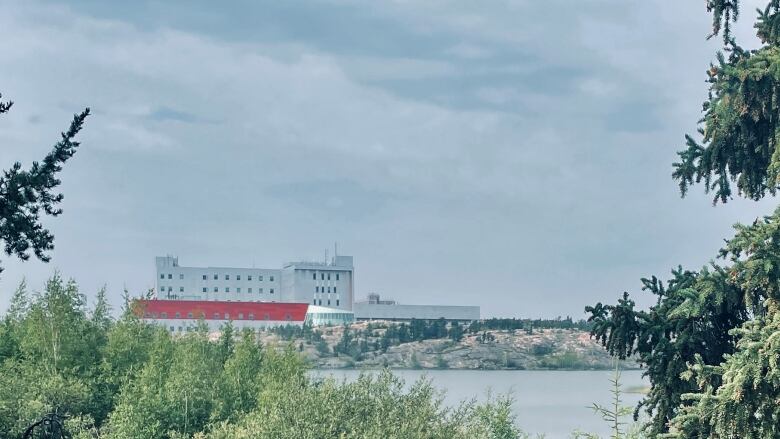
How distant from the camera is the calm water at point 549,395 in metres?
34.8

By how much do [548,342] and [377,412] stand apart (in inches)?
3968

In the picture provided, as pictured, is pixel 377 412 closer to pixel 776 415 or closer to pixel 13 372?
pixel 776 415

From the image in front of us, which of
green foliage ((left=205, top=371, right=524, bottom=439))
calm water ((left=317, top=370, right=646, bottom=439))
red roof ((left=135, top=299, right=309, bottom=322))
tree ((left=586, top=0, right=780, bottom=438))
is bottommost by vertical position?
calm water ((left=317, top=370, right=646, bottom=439))

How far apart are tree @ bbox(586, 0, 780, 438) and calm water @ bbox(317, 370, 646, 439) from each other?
968 millimetres

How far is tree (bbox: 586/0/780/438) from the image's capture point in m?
11.0

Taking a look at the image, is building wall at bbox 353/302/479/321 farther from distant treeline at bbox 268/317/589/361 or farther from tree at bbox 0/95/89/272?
tree at bbox 0/95/89/272

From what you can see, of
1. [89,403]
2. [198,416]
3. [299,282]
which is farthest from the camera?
[299,282]

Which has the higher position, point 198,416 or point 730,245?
point 730,245

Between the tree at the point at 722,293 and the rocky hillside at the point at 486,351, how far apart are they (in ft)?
295

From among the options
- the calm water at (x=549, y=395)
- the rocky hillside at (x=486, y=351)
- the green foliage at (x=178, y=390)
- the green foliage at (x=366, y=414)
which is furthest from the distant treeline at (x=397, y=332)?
the green foliage at (x=366, y=414)

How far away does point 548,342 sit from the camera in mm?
117562

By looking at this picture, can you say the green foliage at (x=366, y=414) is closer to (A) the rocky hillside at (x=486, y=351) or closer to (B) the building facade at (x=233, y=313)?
(A) the rocky hillside at (x=486, y=351)

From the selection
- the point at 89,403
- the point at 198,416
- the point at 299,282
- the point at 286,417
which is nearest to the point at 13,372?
the point at 89,403

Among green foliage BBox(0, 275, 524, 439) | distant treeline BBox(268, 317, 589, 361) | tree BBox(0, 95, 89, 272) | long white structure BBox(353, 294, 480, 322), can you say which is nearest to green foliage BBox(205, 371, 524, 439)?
green foliage BBox(0, 275, 524, 439)
